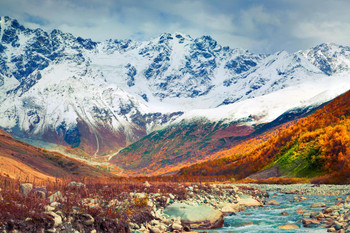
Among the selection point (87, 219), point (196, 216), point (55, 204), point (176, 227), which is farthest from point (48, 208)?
point (196, 216)

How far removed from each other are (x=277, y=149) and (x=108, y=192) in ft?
437

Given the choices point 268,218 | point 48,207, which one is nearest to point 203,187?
Answer: point 268,218

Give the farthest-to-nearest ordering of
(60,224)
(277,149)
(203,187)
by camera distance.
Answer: (277,149) → (203,187) → (60,224)

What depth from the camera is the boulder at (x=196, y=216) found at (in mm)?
25695

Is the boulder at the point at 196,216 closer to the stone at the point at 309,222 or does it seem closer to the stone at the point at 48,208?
the stone at the point at 309,222

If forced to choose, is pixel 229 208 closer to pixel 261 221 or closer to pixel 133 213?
pixel 261 221

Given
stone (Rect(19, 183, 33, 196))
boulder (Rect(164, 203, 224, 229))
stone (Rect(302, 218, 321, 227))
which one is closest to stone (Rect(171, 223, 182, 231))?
boulder (Rect(164, 203, 224, 229))

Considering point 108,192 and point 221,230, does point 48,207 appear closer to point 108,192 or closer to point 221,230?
point 108,192

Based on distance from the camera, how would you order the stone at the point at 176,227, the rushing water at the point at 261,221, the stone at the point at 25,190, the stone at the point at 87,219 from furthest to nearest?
the rushing water at the point at 261,221
the stone at the point at 176,227
the stone at the point at 25,190
the stone at the point at 87,219

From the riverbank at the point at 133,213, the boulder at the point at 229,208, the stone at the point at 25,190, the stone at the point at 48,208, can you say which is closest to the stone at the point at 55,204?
the riverbank at the point at 133,213

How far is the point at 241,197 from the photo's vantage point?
44.5m

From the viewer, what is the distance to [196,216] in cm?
2634

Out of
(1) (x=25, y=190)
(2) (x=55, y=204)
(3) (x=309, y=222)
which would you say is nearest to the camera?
(2) (x=55, y=204)

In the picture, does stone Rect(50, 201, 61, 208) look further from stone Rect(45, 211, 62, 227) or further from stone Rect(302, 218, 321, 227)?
stone Rect(302, 218, 321, 227)
